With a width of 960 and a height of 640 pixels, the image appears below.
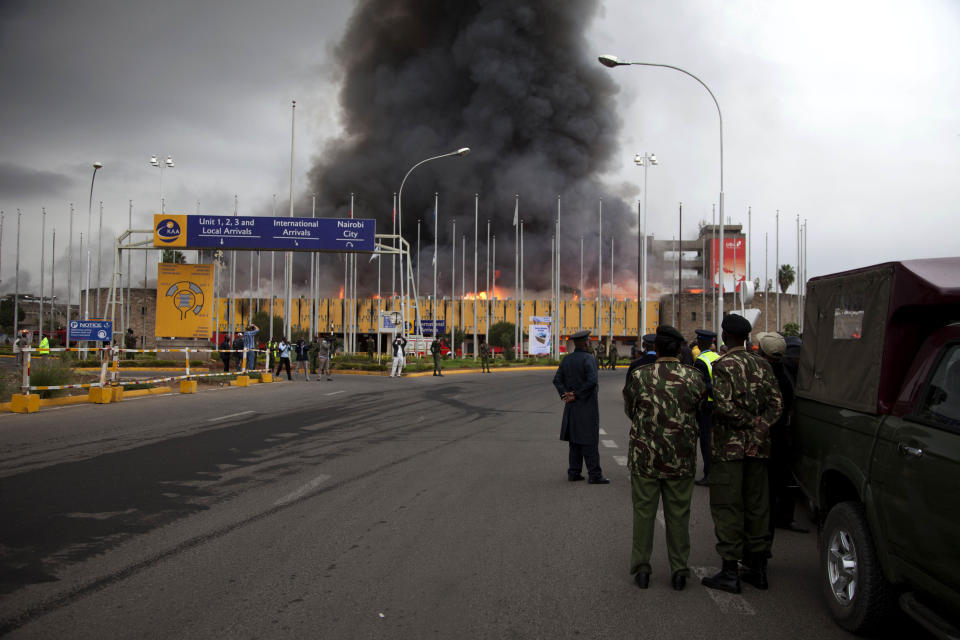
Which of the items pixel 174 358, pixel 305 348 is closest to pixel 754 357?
pixel 305 348

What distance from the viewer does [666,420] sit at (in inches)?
179

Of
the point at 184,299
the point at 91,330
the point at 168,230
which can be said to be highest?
the point at 168,230

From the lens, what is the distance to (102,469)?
321 inches

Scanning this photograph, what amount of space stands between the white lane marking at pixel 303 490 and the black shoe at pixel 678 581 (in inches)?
147

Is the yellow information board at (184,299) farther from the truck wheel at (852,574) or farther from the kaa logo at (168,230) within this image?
the truck wheel at (852,574)

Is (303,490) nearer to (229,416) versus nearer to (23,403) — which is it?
(229,416)

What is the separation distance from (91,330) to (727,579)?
19.3 metres

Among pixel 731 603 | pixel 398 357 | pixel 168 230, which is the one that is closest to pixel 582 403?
pixel 731 603

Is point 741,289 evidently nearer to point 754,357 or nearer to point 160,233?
point 754,357

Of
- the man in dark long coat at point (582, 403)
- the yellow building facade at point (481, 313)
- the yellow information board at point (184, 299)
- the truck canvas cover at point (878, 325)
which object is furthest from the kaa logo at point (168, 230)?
the yellow building facade at point (481, 313)

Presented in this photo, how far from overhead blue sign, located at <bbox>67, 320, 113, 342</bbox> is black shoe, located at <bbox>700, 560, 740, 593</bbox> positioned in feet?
61.5

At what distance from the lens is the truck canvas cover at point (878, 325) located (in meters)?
3.71

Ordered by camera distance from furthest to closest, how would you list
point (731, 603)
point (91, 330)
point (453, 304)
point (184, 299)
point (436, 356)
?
point (453, 304)
point (436, 356)
point (184, 299)
point (91, 330)
point (731, 603)

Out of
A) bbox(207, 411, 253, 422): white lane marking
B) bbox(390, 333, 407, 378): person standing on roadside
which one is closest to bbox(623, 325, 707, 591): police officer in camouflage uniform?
bbox(207, 411, 253, 422): white lane marking
